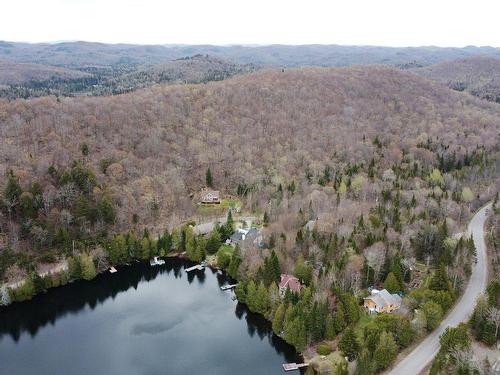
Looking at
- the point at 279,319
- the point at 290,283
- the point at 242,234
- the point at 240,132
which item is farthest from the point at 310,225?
the point at 240,132

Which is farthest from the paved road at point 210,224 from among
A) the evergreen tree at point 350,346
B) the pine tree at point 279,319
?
the evergreen tree at point 350,346

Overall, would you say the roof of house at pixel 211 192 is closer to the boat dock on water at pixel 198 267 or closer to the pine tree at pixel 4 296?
the boat dock on water at pixel 198 267

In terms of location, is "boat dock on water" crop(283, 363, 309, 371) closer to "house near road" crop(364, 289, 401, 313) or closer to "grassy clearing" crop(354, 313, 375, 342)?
"grassy clearing" crop(354, 313, 375, 342)

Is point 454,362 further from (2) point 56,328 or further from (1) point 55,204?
(1) point 55,204

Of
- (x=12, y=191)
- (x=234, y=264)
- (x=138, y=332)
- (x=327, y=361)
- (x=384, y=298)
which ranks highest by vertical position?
(x=12, y=191)

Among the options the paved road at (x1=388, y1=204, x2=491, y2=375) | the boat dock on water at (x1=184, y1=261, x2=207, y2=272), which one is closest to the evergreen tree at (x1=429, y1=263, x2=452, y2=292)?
the paved road at (x1=388, y1=204, x2=491, y2=375)

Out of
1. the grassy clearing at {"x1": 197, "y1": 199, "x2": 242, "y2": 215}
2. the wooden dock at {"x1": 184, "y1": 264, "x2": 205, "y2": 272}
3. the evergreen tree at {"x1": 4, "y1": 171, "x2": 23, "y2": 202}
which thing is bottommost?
the wooden dock at {"x1": 184, "y1": 264, "x2": 205, "y2": 272}

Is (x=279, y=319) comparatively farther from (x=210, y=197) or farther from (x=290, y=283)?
(x=210, y=197)
